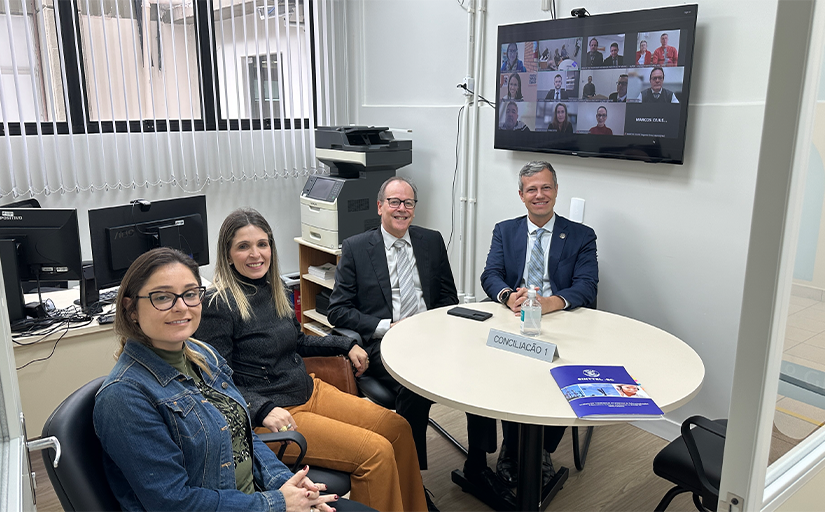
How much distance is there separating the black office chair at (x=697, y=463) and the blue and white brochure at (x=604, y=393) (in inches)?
10.1

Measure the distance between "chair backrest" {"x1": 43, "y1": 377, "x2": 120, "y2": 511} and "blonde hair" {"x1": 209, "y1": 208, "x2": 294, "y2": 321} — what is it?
2.23 ft

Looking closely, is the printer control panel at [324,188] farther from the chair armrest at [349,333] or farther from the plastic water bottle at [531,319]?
the plastic water bottle at [531,319]

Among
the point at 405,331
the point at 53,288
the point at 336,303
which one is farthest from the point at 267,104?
the point at 405,331

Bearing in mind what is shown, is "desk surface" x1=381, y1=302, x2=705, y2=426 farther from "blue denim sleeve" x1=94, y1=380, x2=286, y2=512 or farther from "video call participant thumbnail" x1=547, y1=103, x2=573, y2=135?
"video call participant thumbnail" x1=547, y1=103, x2=573, y2=135

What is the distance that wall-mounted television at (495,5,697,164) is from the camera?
2.71m

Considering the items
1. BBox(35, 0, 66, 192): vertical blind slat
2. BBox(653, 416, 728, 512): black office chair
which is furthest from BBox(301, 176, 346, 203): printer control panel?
BBox(653, 416, 728, 512): black office chair

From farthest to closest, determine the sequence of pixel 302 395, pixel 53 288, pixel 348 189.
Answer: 1. pixel 348 189
2. pixel 53 288
3. pixel 302 395

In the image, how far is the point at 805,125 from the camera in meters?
0.87

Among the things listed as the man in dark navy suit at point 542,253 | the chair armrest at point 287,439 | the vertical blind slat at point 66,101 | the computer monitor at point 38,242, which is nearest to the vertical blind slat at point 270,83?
the vertical blind slat at point 66,101

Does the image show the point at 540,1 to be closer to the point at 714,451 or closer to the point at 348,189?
the point at 348,189

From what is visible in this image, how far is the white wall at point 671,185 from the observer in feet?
8.46

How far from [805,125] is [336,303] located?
2.13m

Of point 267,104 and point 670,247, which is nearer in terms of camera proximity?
Answer: point 670,247

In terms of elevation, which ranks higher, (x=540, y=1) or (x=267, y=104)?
(x=540, y=1)
